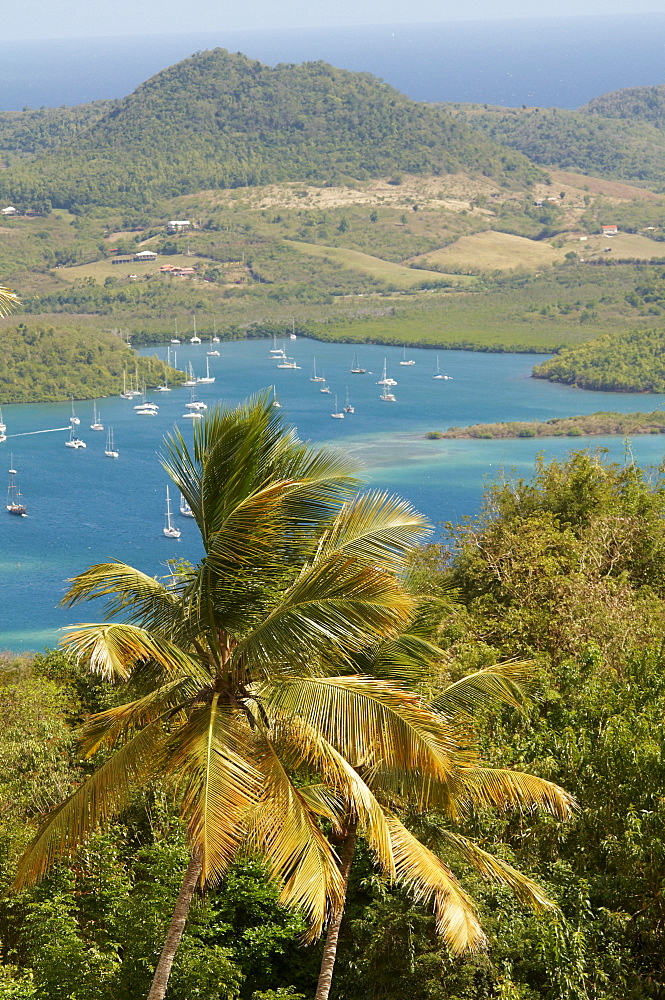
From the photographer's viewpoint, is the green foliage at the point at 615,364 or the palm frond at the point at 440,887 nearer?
the palm frond at the point at 440,887

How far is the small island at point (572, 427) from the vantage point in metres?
87.8

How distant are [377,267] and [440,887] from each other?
154413 millimetres

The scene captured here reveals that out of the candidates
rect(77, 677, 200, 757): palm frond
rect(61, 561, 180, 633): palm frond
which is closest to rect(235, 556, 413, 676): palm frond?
rect(77, 677, 200, 757): palm frond

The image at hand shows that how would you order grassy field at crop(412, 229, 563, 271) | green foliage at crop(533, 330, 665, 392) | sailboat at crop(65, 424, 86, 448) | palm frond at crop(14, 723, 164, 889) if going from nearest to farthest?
palm frond at crop(14, 723, 164, 889)
sailboat at crop(65, 424, 86, 448)
green foliage at crop(533, 330, 665, 392)
grassy field at crop(412, 229, 563, 271)

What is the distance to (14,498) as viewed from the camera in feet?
257

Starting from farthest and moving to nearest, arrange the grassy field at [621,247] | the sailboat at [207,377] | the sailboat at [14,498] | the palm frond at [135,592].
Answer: the grassy field at [621,247] < the sailboat at [207,377] < the sailboat at [14,498] < the palm frond at [135,592]

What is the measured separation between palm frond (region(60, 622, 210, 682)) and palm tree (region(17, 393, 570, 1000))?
0.01 meters

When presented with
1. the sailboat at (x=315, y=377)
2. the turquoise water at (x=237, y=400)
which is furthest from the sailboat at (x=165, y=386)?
the sailboat at (x=315, y=377)

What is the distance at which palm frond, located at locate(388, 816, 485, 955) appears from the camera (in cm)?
615

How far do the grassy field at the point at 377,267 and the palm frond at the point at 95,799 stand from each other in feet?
481

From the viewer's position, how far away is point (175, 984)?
Result: 8484mm

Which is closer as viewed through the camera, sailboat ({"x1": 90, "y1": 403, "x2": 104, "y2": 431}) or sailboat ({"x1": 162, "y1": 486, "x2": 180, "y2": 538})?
sailboat ({"x1": 162, "y1": 486, "x2": 180, "y2": 538})

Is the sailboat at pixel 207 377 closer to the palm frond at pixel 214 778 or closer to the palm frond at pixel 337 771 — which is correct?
the palm frond at pixel 214 778

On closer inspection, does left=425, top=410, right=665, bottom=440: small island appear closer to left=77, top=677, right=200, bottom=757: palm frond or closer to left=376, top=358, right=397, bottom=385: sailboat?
left=376, top=358, right=397, bottom=385: sailboat
